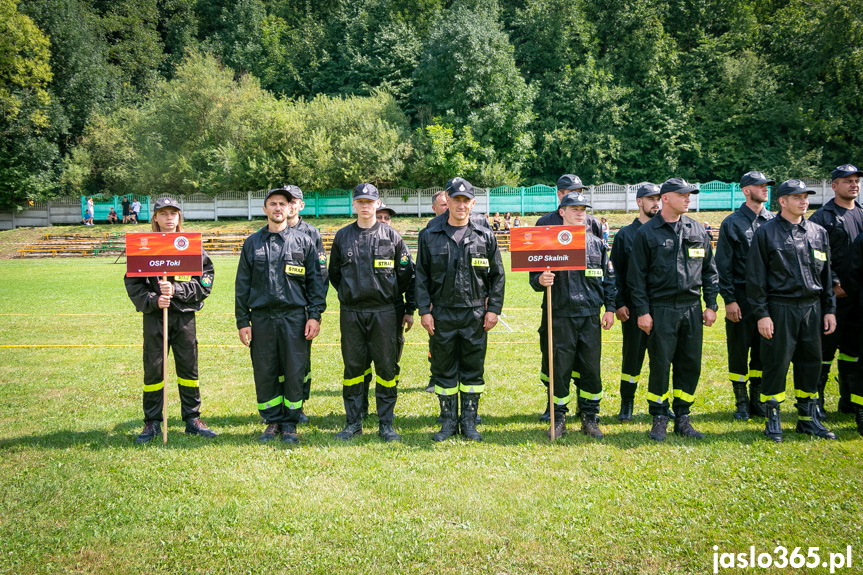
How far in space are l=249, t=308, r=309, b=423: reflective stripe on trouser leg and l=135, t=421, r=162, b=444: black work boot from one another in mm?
1167

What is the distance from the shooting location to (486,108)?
4422cm

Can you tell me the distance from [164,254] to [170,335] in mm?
885

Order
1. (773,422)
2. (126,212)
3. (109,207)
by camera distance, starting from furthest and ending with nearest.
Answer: (109,207) → (126,212) → (773,422)

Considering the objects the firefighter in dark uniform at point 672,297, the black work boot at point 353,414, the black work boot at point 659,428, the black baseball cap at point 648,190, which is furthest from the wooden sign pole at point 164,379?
the black baseball cap at point 648,190

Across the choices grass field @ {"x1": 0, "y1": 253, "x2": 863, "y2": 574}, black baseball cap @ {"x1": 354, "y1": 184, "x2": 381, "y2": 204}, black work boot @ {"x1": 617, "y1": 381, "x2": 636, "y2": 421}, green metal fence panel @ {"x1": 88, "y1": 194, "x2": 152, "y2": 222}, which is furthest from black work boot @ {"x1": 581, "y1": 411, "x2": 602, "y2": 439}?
green metal fence panel @ {"x1": 88, "y1": 194, "x2": 152, "y2": 222}

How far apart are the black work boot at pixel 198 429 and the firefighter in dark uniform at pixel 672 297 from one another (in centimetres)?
467

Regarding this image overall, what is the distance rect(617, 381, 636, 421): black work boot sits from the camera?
6512mm

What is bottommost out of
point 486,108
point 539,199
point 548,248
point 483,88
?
point 548,248

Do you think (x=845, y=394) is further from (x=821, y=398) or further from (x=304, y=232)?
(x=304, y=232)

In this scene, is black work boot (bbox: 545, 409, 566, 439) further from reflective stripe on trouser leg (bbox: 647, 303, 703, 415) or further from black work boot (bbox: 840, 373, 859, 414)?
black work boot (bbox: 840, 373, 859, 414)

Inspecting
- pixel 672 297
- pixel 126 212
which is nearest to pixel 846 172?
pixel 672 297

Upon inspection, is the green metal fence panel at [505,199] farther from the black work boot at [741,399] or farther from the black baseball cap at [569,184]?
the black work boot at [741,399]

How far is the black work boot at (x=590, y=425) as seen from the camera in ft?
19.4

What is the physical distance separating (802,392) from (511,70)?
44.2 meters
